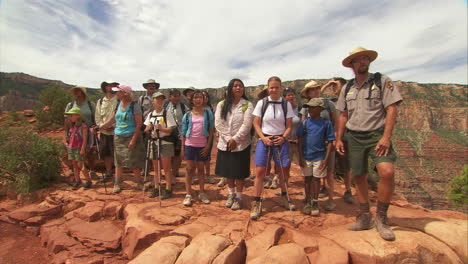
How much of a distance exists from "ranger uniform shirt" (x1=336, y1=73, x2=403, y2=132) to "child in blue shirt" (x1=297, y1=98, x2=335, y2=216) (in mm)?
586

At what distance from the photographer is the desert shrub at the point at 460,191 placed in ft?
72.4

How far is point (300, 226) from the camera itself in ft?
11.5

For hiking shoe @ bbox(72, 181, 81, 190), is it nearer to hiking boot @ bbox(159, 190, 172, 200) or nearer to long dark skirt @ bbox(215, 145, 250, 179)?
hiking boot @ bbox(159, 190, 172, 200)

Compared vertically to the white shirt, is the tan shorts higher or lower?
lower

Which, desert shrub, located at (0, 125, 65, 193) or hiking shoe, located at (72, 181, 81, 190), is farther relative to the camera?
desert shrub, located at (0, 125, 65, 193)

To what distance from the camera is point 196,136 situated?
4199mm

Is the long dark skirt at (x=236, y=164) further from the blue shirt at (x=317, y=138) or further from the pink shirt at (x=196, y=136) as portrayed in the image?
the blue shirt at (x=317, y=138)

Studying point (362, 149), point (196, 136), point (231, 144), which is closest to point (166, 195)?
point (196, 136)

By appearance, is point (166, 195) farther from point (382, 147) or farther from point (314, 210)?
point (382, 147)

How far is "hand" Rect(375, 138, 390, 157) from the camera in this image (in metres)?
2.76

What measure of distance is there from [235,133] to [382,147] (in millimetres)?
2104

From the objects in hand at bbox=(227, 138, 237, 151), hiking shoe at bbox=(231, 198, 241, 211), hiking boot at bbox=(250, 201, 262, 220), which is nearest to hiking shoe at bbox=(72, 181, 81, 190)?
hiking shoe at bbox=(231, 198, 241, 211)

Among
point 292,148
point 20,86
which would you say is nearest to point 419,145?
point 292,148

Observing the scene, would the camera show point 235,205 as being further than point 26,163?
No
